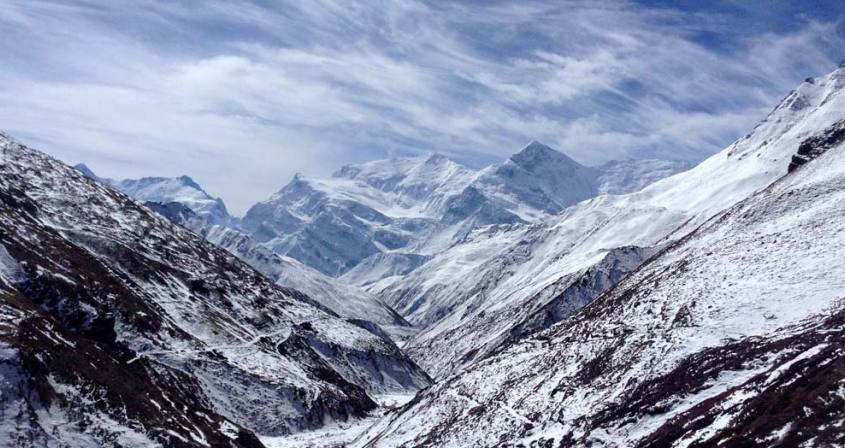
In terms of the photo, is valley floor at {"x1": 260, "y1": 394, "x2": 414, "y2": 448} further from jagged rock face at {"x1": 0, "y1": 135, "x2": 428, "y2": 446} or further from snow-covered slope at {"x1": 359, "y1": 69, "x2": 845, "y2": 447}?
snow-covered slope at {"x1": 359, "y1": 69, "x2": 845, "y2": 447}

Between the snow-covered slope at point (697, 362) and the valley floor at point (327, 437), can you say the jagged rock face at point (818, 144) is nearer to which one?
the snow-covered slope at point (697, 362)

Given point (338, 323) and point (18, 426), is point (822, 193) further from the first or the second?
point (338, 323)

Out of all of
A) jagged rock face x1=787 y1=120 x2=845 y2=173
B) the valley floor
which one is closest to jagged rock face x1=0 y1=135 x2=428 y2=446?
the valley floor

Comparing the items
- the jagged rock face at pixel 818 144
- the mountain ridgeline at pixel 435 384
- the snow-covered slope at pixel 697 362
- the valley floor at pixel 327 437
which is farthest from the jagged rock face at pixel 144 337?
the jagged rock face at pixel 818 144

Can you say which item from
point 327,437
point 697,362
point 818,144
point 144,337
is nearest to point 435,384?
point 327,437

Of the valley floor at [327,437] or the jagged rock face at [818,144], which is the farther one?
the jagged rock face at [818,144]

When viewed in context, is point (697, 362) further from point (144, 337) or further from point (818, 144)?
point (818, 144)
